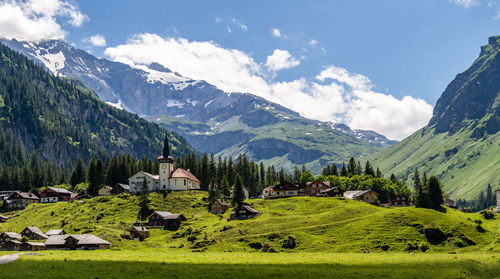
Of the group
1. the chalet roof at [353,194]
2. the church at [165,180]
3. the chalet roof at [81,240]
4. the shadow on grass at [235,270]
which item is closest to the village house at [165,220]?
the chalet roof at [81,240]

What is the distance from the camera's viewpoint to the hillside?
4058 inches

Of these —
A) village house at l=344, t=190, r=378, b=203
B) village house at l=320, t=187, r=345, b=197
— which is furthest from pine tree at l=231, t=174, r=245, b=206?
village house at l=344, t=190, r=378, b=203

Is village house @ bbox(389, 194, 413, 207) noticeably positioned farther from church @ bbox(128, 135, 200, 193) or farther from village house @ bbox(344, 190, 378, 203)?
church @ bbox(128, 135, 200, 193)

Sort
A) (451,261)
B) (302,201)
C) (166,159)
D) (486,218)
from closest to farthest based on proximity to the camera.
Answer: (451,261), (486,218), (302,201), (166,159)

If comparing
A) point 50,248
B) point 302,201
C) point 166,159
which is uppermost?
point 166,159

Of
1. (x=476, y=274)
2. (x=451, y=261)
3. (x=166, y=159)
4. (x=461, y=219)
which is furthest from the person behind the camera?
(x=166, y=159)

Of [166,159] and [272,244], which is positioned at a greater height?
[166,159]

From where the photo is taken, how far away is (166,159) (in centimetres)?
19050

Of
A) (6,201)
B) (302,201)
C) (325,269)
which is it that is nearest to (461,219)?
(302,201)

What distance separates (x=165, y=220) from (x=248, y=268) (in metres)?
79.8

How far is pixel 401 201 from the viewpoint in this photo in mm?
171125

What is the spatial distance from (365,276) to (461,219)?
237 feet

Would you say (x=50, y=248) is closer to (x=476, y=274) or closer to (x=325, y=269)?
(x=325, y=269)

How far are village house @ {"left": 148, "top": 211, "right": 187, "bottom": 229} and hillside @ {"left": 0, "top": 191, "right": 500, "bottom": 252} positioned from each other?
324cm
